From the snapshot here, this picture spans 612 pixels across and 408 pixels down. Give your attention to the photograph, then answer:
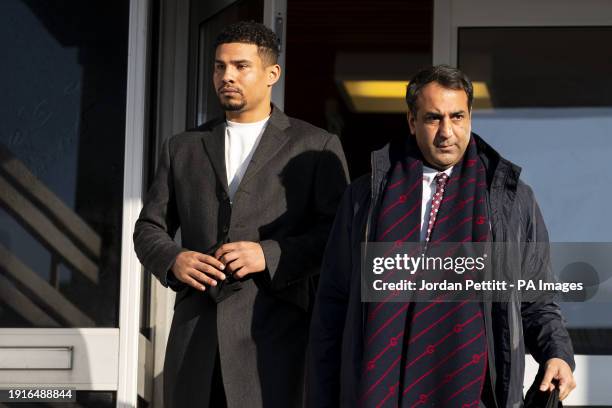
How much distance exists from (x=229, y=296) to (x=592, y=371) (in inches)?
78.7

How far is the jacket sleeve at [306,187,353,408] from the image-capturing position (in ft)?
10.5

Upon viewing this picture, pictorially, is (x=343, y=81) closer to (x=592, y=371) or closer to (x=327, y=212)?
(x=592, y=371)

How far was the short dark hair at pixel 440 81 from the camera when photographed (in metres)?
3.21

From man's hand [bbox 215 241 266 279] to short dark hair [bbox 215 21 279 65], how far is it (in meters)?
0.57

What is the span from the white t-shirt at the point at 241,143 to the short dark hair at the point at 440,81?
0.55 meters

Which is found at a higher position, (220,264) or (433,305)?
(220,264)

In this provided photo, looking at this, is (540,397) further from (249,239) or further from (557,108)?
(557,108)

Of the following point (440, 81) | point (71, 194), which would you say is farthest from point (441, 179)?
point (71, 194)

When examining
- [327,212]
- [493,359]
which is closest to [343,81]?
[327,212]

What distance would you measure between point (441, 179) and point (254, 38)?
2.45 ft

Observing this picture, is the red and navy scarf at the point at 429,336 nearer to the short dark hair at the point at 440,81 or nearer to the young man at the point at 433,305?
the young man at the point at 433,305

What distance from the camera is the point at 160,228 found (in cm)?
361

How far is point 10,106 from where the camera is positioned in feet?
15.1


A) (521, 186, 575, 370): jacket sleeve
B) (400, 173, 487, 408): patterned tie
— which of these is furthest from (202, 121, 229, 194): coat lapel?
(521, 186, 575, 370): jacket sleeve
